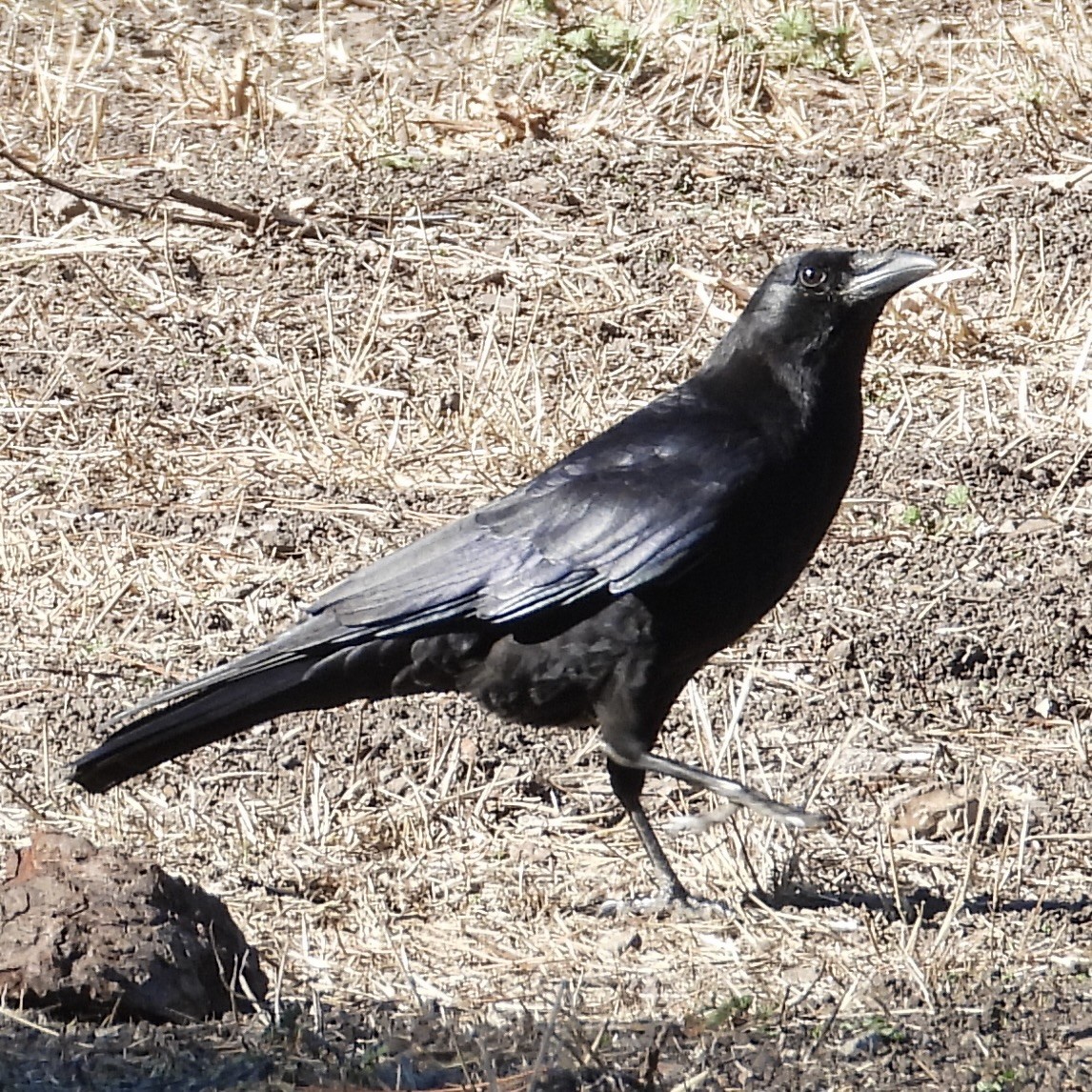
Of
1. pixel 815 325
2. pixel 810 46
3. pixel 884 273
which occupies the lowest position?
pixel 810 46

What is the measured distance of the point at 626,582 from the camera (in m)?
4.70

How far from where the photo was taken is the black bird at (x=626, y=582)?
15.3 feet

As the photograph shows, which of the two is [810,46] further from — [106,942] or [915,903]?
[106,942]

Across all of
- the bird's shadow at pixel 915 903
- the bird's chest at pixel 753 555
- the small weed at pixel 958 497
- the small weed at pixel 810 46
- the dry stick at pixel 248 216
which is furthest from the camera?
the small weed at pixel 810 46

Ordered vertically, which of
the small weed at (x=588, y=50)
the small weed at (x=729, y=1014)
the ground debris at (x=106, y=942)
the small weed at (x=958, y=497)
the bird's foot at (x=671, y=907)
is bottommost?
the bird's foot at (x=671, y=907)

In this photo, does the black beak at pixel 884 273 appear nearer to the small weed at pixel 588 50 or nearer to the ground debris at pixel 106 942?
the ground debris at pixel 106 942

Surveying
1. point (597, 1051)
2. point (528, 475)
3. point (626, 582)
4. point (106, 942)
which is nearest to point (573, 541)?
point (626, 582)

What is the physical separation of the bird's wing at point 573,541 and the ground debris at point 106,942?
1.06 meters

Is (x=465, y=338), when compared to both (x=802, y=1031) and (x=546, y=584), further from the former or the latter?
(x=802, y=1031)

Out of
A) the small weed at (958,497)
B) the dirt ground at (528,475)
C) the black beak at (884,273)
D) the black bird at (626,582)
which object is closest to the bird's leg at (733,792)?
the black bird at (626,582)

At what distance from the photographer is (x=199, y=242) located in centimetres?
857

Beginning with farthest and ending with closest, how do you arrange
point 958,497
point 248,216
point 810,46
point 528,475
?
point 810,46 < point 248,216 < point 528,475 < point 958,497

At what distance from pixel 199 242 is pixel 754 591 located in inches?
180

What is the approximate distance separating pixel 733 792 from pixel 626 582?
531mm
